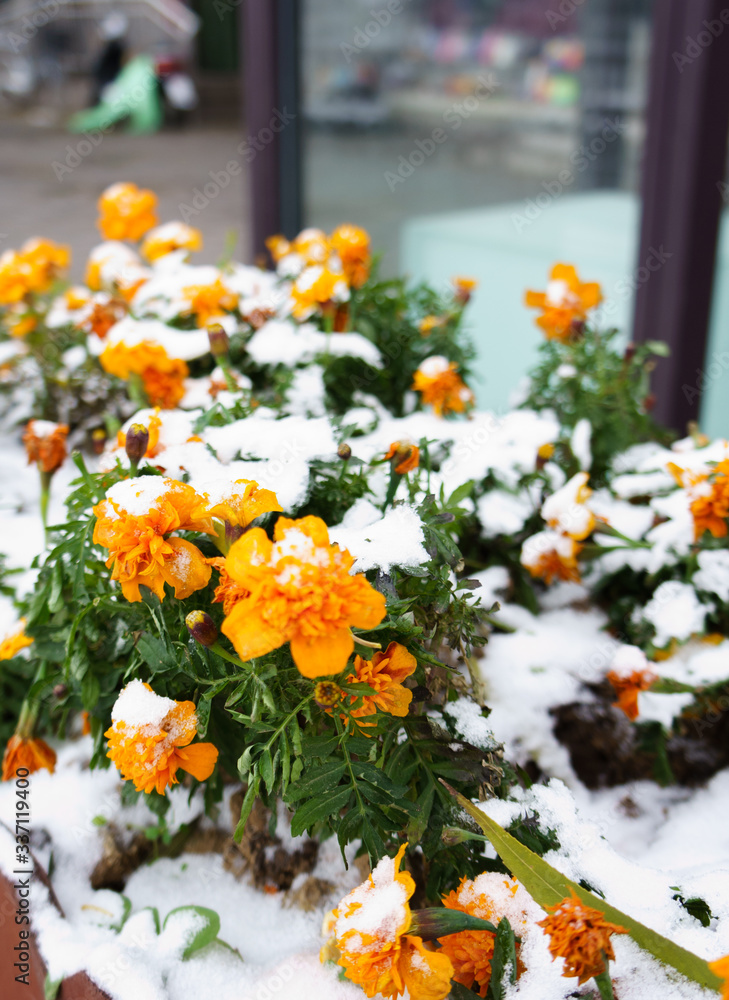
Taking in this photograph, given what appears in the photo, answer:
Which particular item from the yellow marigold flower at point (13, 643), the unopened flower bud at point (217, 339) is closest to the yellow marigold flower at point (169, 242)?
the unopened flower bud at point (217, 339)

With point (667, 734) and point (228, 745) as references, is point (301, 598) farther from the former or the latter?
point (667, 734)

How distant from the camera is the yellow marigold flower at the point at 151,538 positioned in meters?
0.62

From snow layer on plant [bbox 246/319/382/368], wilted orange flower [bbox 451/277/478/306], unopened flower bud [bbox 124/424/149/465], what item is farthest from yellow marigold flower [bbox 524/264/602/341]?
unopened flower bud [bbox 124/424/149/465]

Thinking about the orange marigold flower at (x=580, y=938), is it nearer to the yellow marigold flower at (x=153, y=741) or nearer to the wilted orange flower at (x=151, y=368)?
the yellow marigold flower at (x=153, y=741)

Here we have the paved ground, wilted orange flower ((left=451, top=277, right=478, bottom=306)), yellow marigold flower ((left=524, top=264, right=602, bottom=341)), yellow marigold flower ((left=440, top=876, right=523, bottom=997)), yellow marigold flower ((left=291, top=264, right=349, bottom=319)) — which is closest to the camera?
yellow marigold flower ((left=440, top=876, right=523, bottom=997))

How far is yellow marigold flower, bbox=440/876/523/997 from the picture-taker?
63 centimetres

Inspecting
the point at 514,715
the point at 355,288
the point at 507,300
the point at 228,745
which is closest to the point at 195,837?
the point at 228,745

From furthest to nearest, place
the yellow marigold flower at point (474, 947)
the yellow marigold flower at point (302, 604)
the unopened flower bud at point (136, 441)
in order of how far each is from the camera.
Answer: the unopened flower bud at point (136, 441) < the yellow marigold flower at point (474, 947) < the yellow marigold flower at point (302, 604)

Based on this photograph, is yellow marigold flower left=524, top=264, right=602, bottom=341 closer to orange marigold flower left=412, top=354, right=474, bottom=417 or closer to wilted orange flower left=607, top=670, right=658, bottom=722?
orange marigold flower left=412, top=354, right=474, bottom=417

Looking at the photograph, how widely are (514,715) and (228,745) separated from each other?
344 millimetres

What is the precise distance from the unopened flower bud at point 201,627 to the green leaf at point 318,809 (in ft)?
0.47

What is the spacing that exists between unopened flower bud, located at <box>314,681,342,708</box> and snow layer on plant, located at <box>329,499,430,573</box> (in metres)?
0.11

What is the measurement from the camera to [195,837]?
934 mm

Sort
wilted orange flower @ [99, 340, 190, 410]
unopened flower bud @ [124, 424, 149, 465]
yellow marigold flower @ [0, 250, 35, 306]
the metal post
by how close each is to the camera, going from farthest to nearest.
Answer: the metal post → yellow marigold flower @ [0, 250, 35, 306] → wilted orange flower @ [99, 340, 190, 410] → unopened flower bud @ [124, 424, 149, 465]
